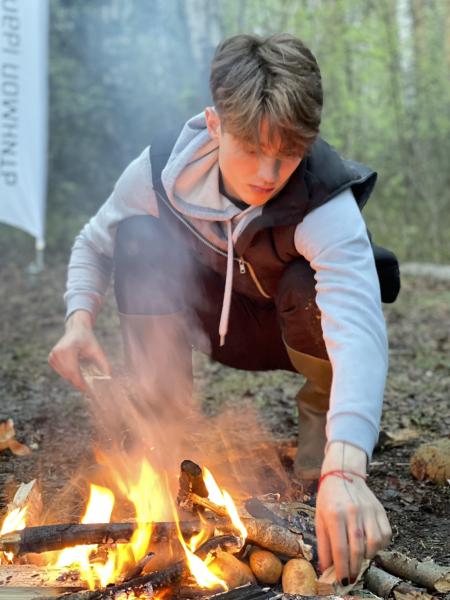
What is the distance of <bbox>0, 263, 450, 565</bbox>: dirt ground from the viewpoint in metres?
2.56

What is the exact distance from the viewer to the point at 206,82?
1002 centimetres

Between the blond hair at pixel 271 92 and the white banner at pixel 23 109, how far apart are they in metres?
6.10

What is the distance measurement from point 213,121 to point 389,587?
129 centimetres

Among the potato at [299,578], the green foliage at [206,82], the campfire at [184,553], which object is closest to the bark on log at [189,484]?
the campfire at [184,553]

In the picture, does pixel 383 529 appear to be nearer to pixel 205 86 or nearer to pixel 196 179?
pixel 196 179

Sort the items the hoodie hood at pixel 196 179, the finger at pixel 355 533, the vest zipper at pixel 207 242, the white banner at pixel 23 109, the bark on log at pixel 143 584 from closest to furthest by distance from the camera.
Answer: the finger at pixel 355 533 < the bark on log at pixel 143 584 < the hoodie hood at pixel 196 179 < the vest zipper at pixel 207 242 < the white banner at pixel 23 109

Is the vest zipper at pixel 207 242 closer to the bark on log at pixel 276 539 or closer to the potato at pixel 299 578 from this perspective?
the bark on log at pixel 276 539

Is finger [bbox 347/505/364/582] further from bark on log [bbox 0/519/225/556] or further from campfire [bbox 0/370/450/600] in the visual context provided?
bark on log [bbox 0/519/225/556]

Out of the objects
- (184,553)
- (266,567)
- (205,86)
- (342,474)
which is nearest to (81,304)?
(184,553)

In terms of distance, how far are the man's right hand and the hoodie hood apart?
1.66ft

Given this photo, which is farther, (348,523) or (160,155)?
(160,155)

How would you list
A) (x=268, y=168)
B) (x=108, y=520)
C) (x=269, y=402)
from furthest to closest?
(x=269, y=402) < (x=108, y=520) < (x=268, y=168)

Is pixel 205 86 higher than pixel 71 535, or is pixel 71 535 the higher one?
pixel 205 86

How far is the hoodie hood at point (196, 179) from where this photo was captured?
7.73ft
